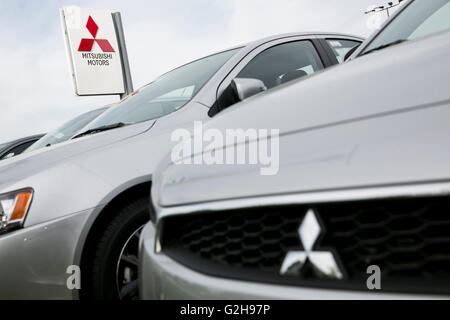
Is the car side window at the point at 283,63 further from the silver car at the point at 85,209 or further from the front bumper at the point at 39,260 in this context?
the front bumper at the point at 39,260

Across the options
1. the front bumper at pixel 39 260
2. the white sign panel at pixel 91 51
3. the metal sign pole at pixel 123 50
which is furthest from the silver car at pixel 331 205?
the metal sign pole at pixel 123 50

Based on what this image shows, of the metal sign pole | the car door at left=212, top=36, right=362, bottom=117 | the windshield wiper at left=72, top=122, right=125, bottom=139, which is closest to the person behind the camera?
the windshield wiper at left=72, top=122, right=125, bottom=139

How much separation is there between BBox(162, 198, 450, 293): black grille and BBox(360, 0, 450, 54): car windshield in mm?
1281

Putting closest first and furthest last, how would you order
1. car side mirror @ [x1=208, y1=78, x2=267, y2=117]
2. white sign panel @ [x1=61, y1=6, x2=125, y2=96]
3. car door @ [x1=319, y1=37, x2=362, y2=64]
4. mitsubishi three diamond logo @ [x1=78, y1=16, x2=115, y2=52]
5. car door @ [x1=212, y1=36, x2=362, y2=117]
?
car side mirror @ [x1=208, y1=78, x2=267, y2=117], car door @ [x1=212, y1=36, x2=362, y2=117], car door @ [x1=319, y1=37, x2=362, y2=64], white sign panel @ [x1=61, y1=6, x2=125, y2=96], mitsubishi three diamond logo @ [x1=78, y1=16, x2=115, y2=52]

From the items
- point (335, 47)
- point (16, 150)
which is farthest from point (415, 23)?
point (16, 150)

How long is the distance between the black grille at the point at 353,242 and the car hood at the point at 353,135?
0.19ft

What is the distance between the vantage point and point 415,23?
194 cm

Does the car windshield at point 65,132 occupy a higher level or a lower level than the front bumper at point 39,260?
higher

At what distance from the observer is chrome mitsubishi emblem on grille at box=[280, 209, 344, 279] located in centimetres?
78

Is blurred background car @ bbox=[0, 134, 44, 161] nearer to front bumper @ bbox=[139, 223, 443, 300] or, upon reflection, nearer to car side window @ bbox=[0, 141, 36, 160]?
car side window @ bbox=[0, 141, 36, 160]

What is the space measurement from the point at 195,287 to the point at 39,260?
1011mm

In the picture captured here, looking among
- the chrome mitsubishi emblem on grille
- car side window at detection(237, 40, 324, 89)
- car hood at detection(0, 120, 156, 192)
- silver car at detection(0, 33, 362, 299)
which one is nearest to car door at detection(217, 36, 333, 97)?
car side window at detection(237, 40, 324, 89)

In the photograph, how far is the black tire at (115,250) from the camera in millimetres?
1747
